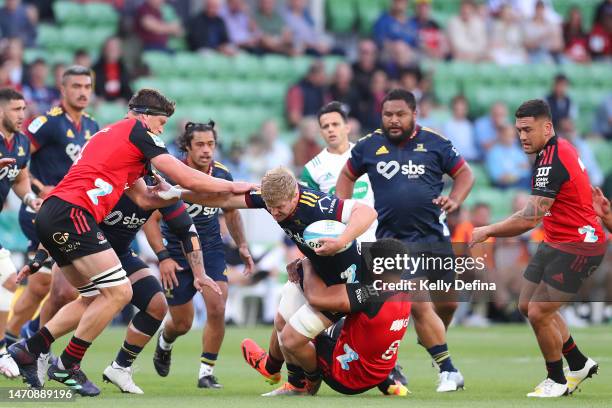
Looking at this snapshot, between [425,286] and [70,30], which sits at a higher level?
[70,30]

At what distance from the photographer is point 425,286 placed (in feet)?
36.9

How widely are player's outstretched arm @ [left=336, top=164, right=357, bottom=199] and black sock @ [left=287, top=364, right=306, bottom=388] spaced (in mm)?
2288

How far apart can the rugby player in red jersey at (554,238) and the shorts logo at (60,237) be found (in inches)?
129

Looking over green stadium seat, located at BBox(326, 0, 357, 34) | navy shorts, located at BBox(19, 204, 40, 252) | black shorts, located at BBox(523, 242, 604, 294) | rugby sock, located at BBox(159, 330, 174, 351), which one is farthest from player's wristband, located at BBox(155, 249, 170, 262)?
green stadium seat, located at BBox(326, 0, 357, 34)

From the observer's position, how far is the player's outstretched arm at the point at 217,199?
9977 mm

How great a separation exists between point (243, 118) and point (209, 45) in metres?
1.52

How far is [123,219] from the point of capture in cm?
1086

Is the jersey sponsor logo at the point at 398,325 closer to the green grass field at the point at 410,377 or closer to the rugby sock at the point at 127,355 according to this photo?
the green grass field at the point at 410,377

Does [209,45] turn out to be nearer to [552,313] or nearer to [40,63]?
[40,63]

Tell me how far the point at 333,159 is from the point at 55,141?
9.61ft

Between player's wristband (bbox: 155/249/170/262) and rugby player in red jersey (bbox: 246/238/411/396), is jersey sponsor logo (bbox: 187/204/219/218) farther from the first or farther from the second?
rugby player in red jersey (bbox: 246/238/411/396)

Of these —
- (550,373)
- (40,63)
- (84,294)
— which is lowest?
(550,373)

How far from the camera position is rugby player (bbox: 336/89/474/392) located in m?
11.6

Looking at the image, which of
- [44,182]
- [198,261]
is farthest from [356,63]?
[198,261]
